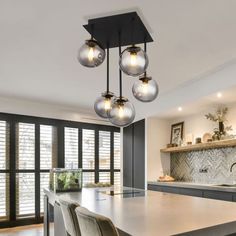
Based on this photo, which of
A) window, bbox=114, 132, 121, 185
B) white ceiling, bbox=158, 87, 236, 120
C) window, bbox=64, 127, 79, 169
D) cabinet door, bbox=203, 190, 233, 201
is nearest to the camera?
cabinet door, bbox=203, 190, 233, 201

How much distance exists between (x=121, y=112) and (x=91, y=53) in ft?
2.30

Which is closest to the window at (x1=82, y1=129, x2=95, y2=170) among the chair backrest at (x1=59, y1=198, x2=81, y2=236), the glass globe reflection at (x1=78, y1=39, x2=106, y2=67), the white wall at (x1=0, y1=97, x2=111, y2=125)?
the white wall at (x1=0, y1=97, x2=111, y2=125)

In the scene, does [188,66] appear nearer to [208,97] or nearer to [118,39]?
[208,97]

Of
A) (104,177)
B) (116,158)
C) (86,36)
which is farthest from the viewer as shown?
(116,158)

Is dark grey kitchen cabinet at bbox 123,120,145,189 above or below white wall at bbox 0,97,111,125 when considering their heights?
below

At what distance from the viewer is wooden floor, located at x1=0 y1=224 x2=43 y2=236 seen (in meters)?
4.84

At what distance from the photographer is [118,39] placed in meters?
2.73

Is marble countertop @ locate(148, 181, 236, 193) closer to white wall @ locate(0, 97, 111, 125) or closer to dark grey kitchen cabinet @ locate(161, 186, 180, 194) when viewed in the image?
dark grey kitchen cabinet @ locate(161, 186, 180, 194)

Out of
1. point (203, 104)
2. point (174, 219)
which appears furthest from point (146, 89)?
point (203, 104)

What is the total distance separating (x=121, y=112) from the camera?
2.72 meters

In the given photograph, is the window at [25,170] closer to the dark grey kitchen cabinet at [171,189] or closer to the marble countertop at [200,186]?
the marble countertop at [200,186]

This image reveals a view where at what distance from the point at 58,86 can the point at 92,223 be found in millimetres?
3615

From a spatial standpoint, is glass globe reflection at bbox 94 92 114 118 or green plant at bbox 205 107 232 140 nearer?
glass globe reflection at bbox 94 92 114 118

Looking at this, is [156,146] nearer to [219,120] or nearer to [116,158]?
[116,158]
